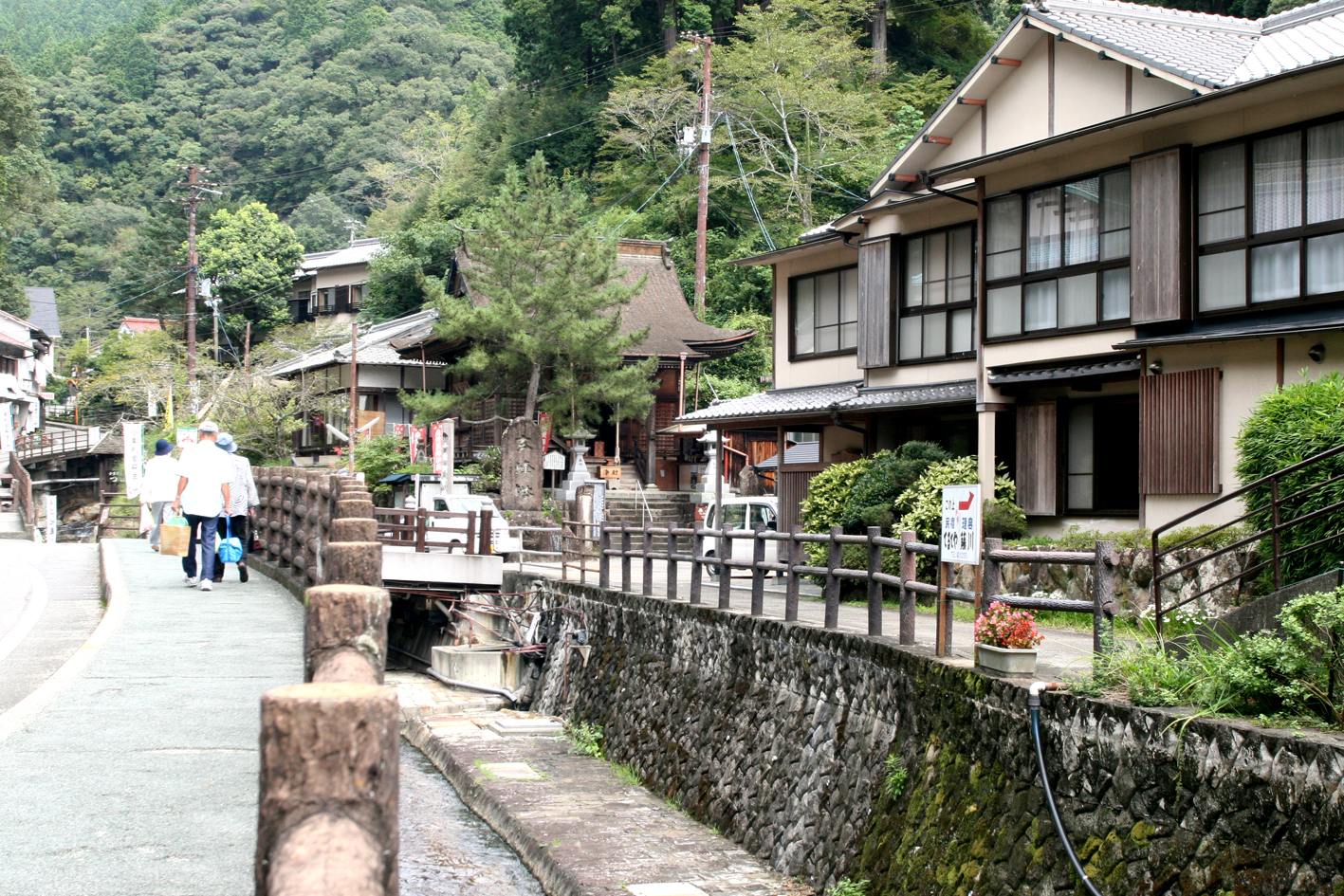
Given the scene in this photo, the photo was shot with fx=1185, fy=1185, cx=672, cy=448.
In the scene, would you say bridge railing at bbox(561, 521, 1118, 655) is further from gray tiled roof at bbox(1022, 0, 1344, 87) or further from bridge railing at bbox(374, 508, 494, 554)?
gray tiled roof at bbox(1022, 0, 1344, 87)

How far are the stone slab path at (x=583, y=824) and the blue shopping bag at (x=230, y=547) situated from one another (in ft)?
11.6

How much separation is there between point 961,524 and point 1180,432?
6959 mm

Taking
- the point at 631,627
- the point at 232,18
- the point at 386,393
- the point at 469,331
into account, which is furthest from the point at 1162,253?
the point at 232,18

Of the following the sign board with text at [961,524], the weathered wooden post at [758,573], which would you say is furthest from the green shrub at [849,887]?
the weathered wooden post at [758,573]

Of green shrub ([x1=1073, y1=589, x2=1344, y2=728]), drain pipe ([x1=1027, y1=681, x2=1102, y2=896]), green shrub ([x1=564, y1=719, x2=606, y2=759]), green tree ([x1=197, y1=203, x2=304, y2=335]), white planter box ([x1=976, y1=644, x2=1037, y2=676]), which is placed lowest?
green shrub ([x1=564, y1=719, x2=606, y2=759])

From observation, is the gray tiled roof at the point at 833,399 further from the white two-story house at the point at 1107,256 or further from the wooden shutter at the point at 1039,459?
the wooden shutter at the point at 1039,459

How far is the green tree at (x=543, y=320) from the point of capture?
31.5m

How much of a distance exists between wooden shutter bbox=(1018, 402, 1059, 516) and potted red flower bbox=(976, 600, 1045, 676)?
8.39m

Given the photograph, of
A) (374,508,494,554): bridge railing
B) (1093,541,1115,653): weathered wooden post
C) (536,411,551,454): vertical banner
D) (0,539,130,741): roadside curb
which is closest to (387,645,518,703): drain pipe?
(374,508,494,554): bridge railing

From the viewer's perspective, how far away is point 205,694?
863 cm

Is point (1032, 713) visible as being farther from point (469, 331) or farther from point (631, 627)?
point (469, 331)

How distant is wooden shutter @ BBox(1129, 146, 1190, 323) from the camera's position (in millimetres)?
13906

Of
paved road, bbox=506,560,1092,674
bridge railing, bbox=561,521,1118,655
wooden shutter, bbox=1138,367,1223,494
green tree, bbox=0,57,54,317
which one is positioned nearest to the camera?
bridge railing, bbox=561,521,1118,655

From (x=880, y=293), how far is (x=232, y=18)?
84.4 meters
